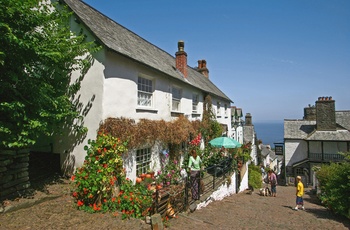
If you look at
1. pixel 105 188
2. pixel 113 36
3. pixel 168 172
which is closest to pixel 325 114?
pixel 168 172

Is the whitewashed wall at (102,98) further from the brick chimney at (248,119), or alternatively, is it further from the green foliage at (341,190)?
the brick chimney at (248,119)

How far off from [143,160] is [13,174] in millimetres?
4914

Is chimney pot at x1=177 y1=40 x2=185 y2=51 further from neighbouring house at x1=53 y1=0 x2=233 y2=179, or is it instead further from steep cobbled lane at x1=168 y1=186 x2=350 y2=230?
steep cobbled lane at x1=168 y1=186 x2=350 y2=230

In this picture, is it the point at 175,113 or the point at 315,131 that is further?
the point at 315,131

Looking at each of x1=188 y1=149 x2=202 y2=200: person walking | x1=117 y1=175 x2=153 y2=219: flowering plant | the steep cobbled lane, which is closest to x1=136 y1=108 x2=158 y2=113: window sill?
x1=188 y1=149 x2=202 y2=200: person walking

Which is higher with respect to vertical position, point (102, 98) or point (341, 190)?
point (102, 98)

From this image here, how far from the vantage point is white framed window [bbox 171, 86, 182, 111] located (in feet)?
41.5

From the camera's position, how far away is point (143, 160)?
9523mm

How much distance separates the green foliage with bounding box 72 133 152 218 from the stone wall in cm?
159

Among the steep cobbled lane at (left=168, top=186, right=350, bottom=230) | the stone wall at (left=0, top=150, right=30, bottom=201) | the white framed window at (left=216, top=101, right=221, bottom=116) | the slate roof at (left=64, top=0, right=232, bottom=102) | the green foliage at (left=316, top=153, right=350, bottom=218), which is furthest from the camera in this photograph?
the white framed window at (left=216, top=101, right=221, bottom=116)

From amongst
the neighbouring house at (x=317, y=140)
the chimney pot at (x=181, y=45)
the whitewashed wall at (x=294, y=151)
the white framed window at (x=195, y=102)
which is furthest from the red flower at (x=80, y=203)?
the whitewashed wall at (x=294, y=151)

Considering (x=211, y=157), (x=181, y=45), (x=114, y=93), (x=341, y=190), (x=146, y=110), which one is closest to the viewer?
(x=114, y=93)

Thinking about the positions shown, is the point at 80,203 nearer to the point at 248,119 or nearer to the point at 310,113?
the point at 310,113

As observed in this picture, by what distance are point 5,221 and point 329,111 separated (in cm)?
3200
